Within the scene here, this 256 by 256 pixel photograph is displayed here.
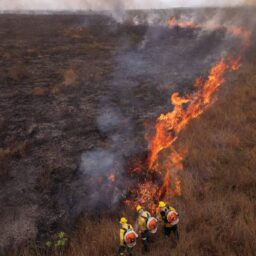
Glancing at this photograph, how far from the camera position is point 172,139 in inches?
398

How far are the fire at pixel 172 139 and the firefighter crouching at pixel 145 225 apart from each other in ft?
4.77

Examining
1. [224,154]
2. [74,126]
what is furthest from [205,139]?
[74,126]

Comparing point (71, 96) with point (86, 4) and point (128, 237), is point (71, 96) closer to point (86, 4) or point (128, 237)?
point (128, 237)

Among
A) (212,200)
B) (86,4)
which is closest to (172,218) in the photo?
(212,200)

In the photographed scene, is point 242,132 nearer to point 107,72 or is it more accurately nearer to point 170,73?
point 170,73

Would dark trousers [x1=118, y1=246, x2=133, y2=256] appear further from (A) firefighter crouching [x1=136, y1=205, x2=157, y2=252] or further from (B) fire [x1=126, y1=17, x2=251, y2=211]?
(B) fire [x1=126, y1=17, x2=251, y2=211]

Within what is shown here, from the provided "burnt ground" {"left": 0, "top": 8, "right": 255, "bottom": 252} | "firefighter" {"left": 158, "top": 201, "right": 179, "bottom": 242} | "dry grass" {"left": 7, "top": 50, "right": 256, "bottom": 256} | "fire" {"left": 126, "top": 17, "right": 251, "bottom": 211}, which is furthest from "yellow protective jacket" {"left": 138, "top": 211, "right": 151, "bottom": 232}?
"burnt ground" {"left": 0, "top": 8, "right": 255, "bottom": 252}

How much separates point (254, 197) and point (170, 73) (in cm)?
707

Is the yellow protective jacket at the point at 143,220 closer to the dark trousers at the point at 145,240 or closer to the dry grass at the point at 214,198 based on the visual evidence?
the dark trousers at the point at 145,240

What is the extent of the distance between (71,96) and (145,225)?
6.05 meters

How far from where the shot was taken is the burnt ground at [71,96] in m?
7.67

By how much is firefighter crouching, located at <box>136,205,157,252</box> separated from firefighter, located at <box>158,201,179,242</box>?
0.92 ft

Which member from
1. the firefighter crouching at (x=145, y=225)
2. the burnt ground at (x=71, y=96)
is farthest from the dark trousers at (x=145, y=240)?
the burnt ground at (x=71, y=96)

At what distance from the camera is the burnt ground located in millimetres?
7668
